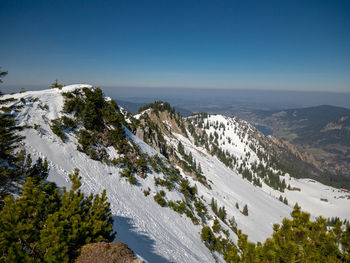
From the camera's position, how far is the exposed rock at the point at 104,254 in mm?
6250

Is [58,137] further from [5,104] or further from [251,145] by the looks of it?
[251,145]

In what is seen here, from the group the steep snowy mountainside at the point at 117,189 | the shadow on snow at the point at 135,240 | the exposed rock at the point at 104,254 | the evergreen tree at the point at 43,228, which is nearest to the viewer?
the evergreen tree at the point at 43,228

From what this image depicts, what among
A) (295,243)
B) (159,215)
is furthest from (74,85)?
(295,243)

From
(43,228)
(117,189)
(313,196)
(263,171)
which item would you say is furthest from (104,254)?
(313,196)

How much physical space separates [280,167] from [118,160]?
192 meters

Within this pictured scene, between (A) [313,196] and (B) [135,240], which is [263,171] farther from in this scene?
(B) [135,240]

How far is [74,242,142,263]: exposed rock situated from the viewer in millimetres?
6250

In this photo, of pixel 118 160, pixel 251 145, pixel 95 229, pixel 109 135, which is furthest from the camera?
pixel 251 145

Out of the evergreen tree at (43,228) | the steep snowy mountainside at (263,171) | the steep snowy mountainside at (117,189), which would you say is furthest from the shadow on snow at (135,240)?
the steep snowy mountainside at (263,171)

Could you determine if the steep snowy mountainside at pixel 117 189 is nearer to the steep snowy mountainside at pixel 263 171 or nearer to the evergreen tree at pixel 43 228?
the evergreen tree at pixel 43 228

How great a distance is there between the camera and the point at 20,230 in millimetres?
4973

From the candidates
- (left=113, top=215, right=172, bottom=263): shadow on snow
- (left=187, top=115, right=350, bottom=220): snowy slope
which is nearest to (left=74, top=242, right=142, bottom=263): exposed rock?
(left=113, top=215, right=172, bottom=263): shadow on snow

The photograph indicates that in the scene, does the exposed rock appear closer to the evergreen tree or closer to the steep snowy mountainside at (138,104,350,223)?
the evergreen tree

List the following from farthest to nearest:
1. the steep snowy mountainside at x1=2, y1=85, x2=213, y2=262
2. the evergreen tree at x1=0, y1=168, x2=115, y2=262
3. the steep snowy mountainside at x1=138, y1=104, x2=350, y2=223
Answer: the steep snowy mountainside at x1=138, y1=104, x2=350, y2=223 < the steep snowy mountainside at x1=2, y1=85, x2=213, y2=262 < the evergreen tree at x1=0, y1=168, x2=115, y2=262
